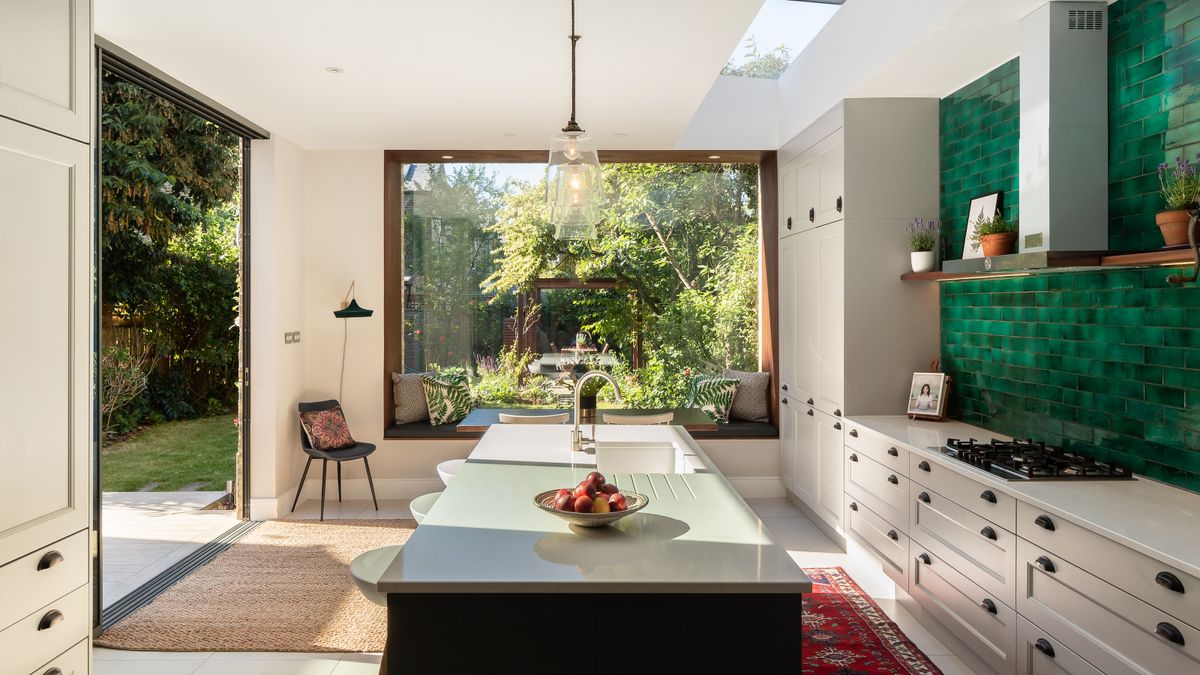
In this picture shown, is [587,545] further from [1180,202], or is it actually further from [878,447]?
[878,447]

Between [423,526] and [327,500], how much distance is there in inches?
159

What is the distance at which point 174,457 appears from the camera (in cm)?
747

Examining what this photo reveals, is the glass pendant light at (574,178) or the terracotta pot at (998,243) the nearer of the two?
the glass pendant light at (574,178)

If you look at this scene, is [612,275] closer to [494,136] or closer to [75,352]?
[494,136]

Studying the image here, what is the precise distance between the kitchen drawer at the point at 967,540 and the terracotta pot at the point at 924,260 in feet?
4.51

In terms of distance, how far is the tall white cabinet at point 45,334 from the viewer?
6.81 feet

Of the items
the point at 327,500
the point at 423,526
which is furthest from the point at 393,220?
the point at 423,526

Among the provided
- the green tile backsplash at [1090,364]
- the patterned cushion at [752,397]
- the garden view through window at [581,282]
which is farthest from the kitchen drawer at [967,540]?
the garden view through window at [581,282]

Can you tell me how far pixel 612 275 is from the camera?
20.8 ft

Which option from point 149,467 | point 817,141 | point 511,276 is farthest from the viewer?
point 149,467

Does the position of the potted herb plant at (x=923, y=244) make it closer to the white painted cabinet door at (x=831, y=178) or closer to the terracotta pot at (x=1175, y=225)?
the white painted cabinet door at (x=831, y=178)

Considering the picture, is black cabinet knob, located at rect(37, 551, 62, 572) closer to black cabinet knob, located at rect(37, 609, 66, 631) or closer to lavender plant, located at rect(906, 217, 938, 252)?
black cabinet knob, located at rect(37, 609, 66, 631)

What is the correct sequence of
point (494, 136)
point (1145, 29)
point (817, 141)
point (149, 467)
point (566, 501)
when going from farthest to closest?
point (149, 467) < point (494, 136) < point (817, 141) < point (1145, 29) < point (566, 501)

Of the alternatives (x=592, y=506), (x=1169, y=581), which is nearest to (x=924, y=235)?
(x=1169, y=581)
